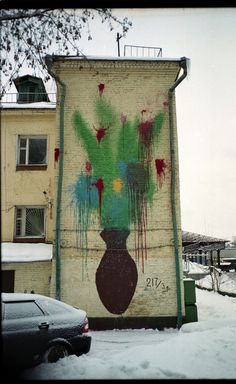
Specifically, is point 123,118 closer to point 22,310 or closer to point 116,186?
point 116,186

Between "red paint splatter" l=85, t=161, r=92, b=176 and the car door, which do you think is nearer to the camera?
the car door

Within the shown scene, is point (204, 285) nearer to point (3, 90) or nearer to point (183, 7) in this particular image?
point (3, 90)

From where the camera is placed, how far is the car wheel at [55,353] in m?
5.87

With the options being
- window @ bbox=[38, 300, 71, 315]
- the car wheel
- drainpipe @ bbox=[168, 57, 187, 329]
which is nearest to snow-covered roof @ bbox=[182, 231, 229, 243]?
drainpipe @ bbox=[168, 57, 187, 329]

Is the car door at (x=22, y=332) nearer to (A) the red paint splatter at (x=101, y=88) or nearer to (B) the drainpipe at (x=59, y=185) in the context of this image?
(B) the drainpipe at (x=59, y=185)

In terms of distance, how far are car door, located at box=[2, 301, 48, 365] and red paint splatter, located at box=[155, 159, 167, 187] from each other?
5822mm

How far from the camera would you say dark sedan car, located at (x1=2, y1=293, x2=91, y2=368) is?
5.68m

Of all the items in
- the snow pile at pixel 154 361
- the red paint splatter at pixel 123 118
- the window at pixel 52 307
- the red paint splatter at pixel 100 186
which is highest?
the red paint splatter at pixel 123 118

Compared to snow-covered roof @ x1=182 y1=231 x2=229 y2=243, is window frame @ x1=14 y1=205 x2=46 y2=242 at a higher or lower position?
higher

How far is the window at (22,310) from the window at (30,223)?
537 centimetres

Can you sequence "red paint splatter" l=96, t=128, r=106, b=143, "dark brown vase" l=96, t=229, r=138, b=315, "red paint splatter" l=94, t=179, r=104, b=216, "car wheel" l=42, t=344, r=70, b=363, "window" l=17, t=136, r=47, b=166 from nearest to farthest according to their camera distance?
"car wheel" l=42, t=344, r=70, b=363 < "dark brown vase" l=96, t=229, r=138, b=315 < "red paint splatter" l=94, t=179, r=104, b=216 < "red paint splatter" l=96, t=128, r=106, b=143 < "window" l=17, t=136, r=47, b=166

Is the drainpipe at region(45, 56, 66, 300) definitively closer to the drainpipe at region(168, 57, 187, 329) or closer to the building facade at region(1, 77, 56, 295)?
the building facade at region(1, 77, 56, 295)

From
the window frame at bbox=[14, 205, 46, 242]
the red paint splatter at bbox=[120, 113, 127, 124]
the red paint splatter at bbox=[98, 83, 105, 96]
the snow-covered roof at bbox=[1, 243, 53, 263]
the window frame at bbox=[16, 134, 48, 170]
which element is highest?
the red paint splatter at bbox=[98, 83, 105, 96]

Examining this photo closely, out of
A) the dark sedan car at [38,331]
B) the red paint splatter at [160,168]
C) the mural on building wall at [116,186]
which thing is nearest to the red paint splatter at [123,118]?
the mural on building wall at [116,186]
